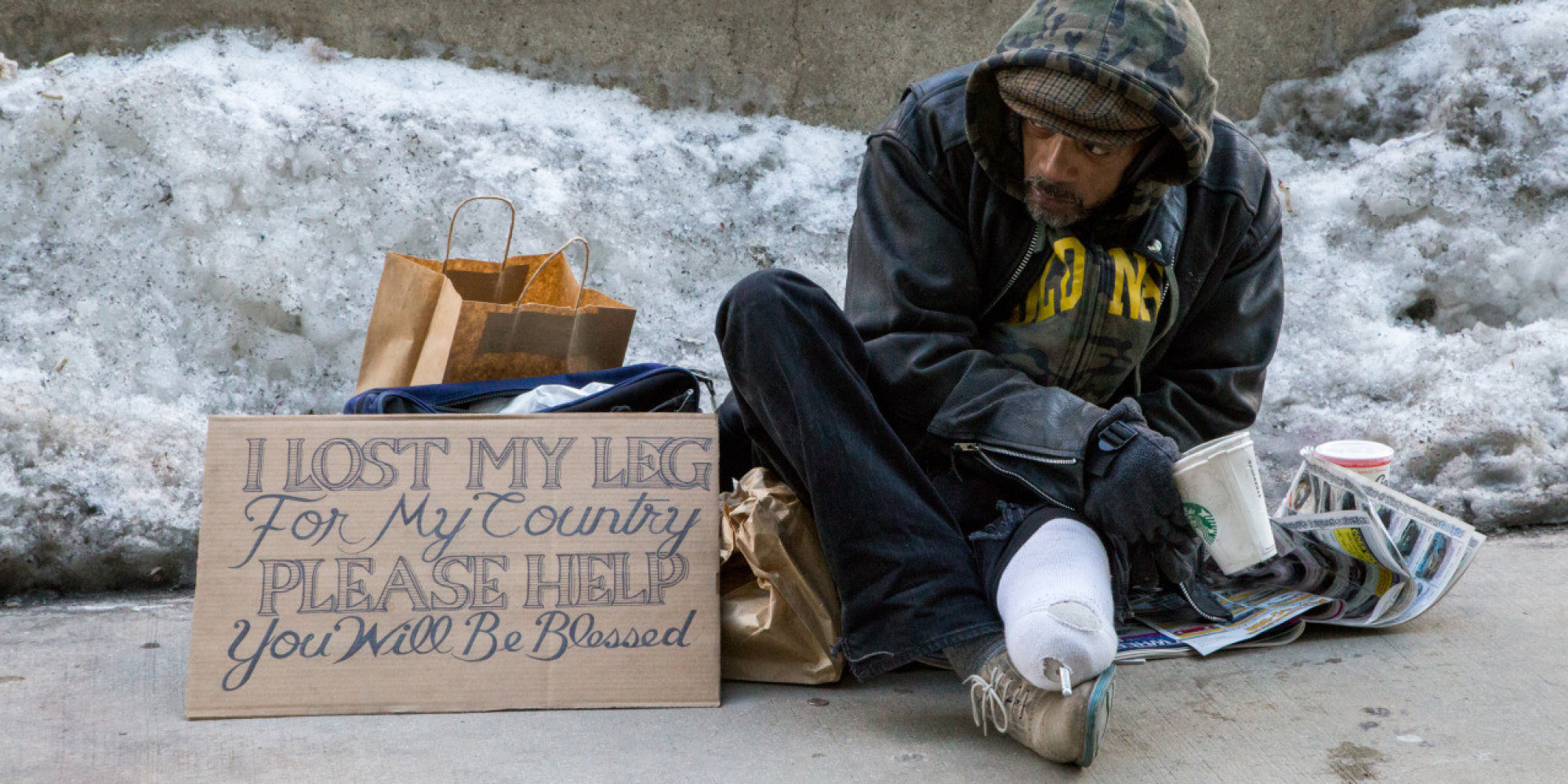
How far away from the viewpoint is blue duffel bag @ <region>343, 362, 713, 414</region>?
181 centimetres

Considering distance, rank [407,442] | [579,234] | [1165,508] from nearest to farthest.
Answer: [1165,508] < [407,442] < [579,234]

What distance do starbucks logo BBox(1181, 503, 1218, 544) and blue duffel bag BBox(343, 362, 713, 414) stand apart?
0.78 m

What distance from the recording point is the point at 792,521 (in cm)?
179

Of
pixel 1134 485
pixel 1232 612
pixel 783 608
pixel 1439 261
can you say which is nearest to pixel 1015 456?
pixel 1134 485

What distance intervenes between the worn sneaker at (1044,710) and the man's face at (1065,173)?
656 mm

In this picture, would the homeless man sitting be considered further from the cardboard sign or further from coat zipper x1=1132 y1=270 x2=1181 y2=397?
the cardboard sign

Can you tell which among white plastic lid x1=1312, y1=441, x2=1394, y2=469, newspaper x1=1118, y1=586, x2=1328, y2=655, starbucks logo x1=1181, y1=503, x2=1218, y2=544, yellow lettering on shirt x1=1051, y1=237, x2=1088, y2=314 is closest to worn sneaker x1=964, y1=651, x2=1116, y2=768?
starbucks logo x1=1181, y1=503, x2=1218, y2=544

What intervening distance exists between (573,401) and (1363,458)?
55.4 inches

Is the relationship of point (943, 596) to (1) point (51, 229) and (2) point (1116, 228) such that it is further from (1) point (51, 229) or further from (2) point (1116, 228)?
(1) point (51, 229)

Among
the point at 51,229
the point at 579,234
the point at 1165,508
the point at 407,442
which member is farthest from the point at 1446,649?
the point at 51,229

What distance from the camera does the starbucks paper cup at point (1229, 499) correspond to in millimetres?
1501

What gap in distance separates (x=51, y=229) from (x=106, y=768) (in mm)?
1923

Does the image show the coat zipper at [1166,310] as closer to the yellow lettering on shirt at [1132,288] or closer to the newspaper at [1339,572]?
the yellow lettering on shirt at [1132,288]

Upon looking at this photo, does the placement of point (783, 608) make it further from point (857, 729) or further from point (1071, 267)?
point (1071, 267)
